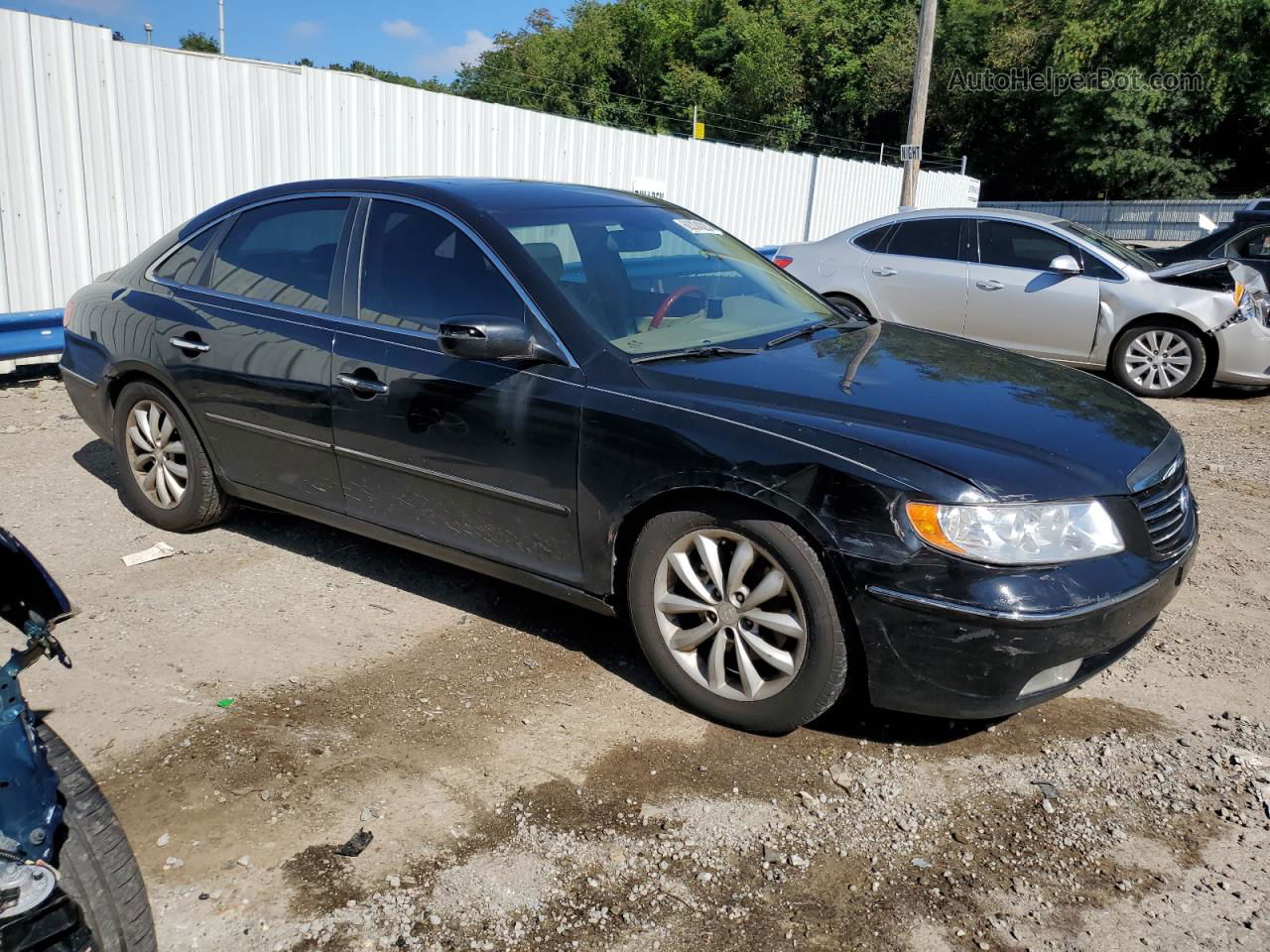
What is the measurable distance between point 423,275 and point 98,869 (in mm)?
2537

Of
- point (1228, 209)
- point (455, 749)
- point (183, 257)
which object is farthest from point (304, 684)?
point (1228, 209)

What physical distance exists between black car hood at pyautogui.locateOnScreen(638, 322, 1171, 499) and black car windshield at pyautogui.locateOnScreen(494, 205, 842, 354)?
10.1 inches

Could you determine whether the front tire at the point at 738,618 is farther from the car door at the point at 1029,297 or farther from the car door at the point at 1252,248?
the car door at the point at 1252,248

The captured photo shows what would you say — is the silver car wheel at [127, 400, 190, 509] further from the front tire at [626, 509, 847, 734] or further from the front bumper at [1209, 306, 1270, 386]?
the front bumper at [1209, 306, 1270, 386]

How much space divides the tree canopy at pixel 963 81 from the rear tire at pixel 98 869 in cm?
4663

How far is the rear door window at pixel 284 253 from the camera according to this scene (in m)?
4.29

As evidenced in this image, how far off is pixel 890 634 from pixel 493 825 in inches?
49.1

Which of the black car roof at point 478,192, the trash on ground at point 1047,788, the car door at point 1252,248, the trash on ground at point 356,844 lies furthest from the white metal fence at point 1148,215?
the trash on ground at point 356,844

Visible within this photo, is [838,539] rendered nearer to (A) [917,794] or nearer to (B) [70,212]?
(A) [917,794]

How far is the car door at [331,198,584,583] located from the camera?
141 inches

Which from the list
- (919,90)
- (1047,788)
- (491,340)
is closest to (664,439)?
(491,340)

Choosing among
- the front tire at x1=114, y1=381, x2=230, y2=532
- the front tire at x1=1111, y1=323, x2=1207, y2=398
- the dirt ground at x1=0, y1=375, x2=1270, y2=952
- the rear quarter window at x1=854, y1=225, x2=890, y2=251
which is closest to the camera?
the dirt ground at x1=0, y1=375, x2=1270, y2=952

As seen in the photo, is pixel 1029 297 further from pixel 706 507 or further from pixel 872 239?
pixel 706 507

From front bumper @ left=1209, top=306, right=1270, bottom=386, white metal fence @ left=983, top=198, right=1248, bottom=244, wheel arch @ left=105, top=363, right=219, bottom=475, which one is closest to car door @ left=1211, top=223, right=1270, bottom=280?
front bumper @ left=1209, top=306, right=1270, bottom=386
